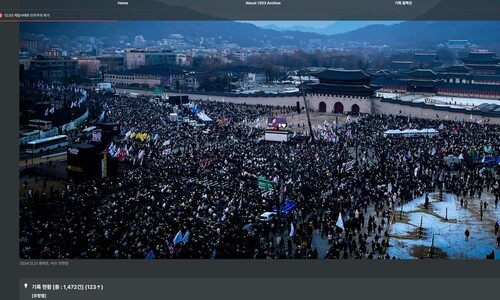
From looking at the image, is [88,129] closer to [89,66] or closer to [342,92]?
[342,92]

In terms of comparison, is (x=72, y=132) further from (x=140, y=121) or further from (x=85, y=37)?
(x=85, y=37)

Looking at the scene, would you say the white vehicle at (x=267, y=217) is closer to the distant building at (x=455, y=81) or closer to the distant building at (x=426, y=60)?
the distant building at (x=455, y=81)

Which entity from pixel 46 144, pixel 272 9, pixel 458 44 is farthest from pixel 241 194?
pixel 458 44

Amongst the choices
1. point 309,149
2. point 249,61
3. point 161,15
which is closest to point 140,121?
point 309,149

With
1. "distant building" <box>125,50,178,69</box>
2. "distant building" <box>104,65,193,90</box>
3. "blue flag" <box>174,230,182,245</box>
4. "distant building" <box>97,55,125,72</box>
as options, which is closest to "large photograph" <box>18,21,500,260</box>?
"blue flag" <box>174,230,182,245</box>

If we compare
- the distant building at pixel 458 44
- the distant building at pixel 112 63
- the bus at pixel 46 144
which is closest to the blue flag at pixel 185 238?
the bus at pixel 46 144

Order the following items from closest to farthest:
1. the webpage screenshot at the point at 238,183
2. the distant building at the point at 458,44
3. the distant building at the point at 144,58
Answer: the webpage screenshot at the point at 238,183 < the distant building at the point at 144,58 < the distant building at the point at 458,44

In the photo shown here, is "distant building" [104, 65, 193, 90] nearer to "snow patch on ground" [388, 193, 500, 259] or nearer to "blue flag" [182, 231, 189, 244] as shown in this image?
"snow patch on ground" [388, 193, 500, 259]
